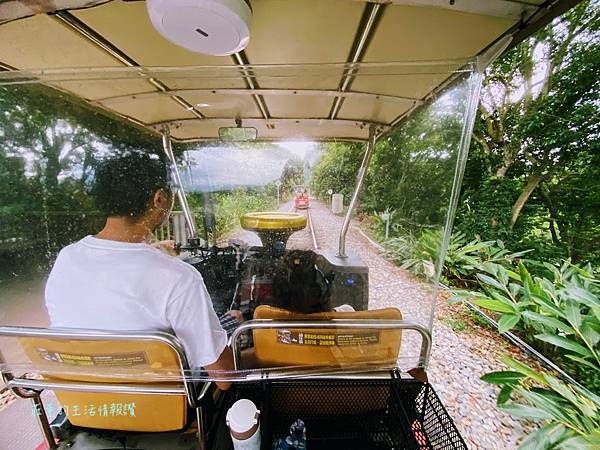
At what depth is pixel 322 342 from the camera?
1.08 metres

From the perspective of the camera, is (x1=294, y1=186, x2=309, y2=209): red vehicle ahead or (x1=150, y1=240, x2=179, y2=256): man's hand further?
(x1=294, y1=186, x2=309, y2=209): red vehicle ahead

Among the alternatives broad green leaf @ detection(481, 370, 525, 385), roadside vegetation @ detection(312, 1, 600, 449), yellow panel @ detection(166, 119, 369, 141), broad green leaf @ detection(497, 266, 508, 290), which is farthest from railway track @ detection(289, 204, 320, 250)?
broad green leaf @ detection(497, 266, 508, 290)

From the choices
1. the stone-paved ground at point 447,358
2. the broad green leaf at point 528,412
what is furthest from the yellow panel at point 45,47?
the broad green leaf at point 528,412

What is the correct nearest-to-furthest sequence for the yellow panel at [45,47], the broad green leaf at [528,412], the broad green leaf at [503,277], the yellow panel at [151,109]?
1. the yellow panel at [45,47]
2. the broad green leaf at [528,412]
3. the yellow panel at [151,109]
4. the broad green leaf at [503,277]

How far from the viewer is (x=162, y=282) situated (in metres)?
0.99

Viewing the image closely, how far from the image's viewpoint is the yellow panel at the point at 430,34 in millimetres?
966

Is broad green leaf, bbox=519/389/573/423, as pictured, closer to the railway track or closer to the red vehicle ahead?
the railway track

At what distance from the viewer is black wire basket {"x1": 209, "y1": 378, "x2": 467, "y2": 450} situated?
1.13 metres

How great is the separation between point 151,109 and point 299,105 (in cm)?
103

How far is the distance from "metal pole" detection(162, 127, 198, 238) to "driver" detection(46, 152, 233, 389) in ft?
1.98

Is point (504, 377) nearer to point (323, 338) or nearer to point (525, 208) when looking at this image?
point (323, 338)

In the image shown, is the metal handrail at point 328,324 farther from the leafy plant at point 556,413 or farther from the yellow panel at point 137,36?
the yellow panel at point 137,36

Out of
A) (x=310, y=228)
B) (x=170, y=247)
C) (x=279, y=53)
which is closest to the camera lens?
(x=279, y=53)

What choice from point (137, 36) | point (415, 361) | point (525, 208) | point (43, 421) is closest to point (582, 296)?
point (415, 361)
